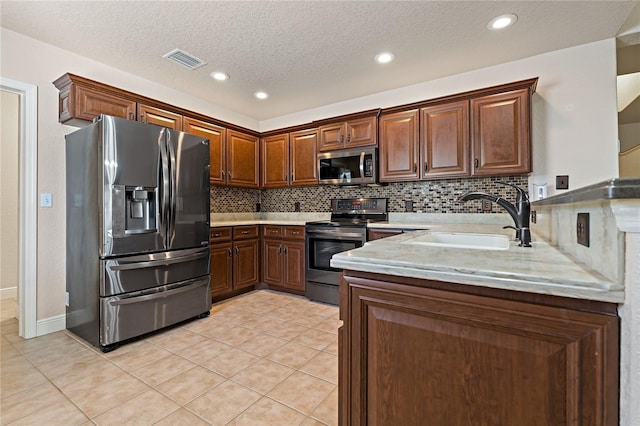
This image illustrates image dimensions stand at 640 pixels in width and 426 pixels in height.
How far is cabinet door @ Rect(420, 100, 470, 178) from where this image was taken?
9.37ft

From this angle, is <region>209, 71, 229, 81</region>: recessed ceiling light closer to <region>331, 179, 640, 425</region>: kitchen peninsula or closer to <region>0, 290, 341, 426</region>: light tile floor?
<region>0, 290, 341, 426</region>: light tile floor

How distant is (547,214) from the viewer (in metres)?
1.52

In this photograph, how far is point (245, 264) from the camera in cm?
366

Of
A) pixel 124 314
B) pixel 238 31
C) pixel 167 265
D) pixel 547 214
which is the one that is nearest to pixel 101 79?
pixel 238 31

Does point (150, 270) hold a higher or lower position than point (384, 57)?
lower

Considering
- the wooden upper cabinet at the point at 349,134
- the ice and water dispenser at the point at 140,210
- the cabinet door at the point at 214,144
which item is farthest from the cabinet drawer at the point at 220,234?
the wooden upper cabinet at the point at 349,134

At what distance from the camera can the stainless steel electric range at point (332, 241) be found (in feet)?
10.5

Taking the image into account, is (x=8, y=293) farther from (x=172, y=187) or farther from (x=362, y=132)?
(x=362, y=132)

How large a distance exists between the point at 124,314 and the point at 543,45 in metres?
4.18

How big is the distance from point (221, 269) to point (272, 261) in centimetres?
69

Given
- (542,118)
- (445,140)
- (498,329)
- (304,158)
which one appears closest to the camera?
(498,329)

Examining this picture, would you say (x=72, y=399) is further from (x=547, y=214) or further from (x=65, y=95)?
(x=547, y=214)

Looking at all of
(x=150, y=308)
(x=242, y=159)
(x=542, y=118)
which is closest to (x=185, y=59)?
(x=242, y=159)

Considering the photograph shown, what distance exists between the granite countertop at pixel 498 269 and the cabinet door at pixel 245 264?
2.80 meters
